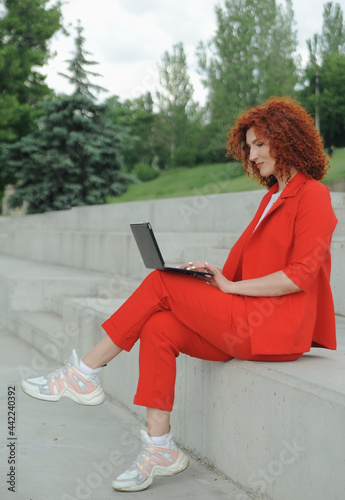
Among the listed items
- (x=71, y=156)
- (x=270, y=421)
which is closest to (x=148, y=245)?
(x=270, y=421)

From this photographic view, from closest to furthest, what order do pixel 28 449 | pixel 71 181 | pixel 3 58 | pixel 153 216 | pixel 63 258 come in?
pixel 28 449 < pixel 153 216 < pixel 63 258 < pixel 71 181 < pixel 3 58

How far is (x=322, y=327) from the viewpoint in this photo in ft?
9.59

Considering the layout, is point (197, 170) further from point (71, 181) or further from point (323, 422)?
point (323, 422)

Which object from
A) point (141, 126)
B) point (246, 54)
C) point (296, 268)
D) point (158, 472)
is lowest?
point (158, 472)

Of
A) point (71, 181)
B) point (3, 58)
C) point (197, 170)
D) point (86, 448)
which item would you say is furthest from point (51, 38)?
point (86, 448)

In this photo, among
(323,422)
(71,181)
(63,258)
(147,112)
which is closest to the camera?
(323,422)

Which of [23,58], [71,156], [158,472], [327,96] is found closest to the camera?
[158,472]

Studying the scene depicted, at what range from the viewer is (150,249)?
2949 mm

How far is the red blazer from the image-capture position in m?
2.74

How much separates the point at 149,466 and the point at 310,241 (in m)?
1.15

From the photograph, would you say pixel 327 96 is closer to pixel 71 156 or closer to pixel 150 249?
pixel 71 156

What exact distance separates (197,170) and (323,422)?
34575 mm

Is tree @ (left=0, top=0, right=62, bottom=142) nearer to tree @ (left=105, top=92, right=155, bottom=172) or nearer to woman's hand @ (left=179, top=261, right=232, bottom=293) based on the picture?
woman's hand @ (left=179, top=261, right=232, bottom=293)

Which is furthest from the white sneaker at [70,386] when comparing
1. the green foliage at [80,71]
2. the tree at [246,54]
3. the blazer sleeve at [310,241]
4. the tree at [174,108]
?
the tree at [174,108]
